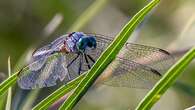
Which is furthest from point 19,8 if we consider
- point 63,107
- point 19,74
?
point 63,107

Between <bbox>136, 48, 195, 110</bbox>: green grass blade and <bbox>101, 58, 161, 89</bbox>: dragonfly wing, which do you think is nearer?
<bbox>136, 48, 195, 110</bbox>: green grass blade

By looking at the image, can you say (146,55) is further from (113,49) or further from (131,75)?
(113,49)

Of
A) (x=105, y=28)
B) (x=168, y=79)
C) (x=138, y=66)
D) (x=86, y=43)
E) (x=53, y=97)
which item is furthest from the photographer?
(x=105, y=28)

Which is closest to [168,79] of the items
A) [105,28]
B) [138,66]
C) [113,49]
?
[113,49]

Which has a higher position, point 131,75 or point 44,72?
point 44,72

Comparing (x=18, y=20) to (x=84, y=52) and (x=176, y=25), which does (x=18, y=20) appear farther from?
(x=84, y=52)

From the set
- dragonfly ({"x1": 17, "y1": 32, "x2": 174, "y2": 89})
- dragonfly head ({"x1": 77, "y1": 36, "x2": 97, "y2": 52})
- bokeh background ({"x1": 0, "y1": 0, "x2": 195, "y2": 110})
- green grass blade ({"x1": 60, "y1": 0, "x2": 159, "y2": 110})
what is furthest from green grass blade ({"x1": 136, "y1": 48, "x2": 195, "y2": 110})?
bokeh background ({"x1": 0, "y1": 0, "x2": 195, "y2": 110})

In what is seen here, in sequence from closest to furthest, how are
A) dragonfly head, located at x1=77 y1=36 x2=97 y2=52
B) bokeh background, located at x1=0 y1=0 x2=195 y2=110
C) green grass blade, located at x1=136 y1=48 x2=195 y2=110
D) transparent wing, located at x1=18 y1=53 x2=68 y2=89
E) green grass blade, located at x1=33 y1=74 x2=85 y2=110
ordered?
green grass blade, located at x1=136 y1=48 x2=195 y2=110 → green grass blade, located at x1=33 y1=74 x2=85 y2=110 → transparent wing, located at x1=18 y1=53 x2=68 y2=89 → dragonfly head, located at x1=77 y1=36 x2=97 y2=52 → bokeh background, located at x1=0 y1=0 x2=195 y2=110

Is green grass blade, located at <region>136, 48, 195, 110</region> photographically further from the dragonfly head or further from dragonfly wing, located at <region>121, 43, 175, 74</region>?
the dragonfly head

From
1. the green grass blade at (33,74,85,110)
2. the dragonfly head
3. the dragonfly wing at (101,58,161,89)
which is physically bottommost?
the dragonfly wing at (101,58,161,89)
